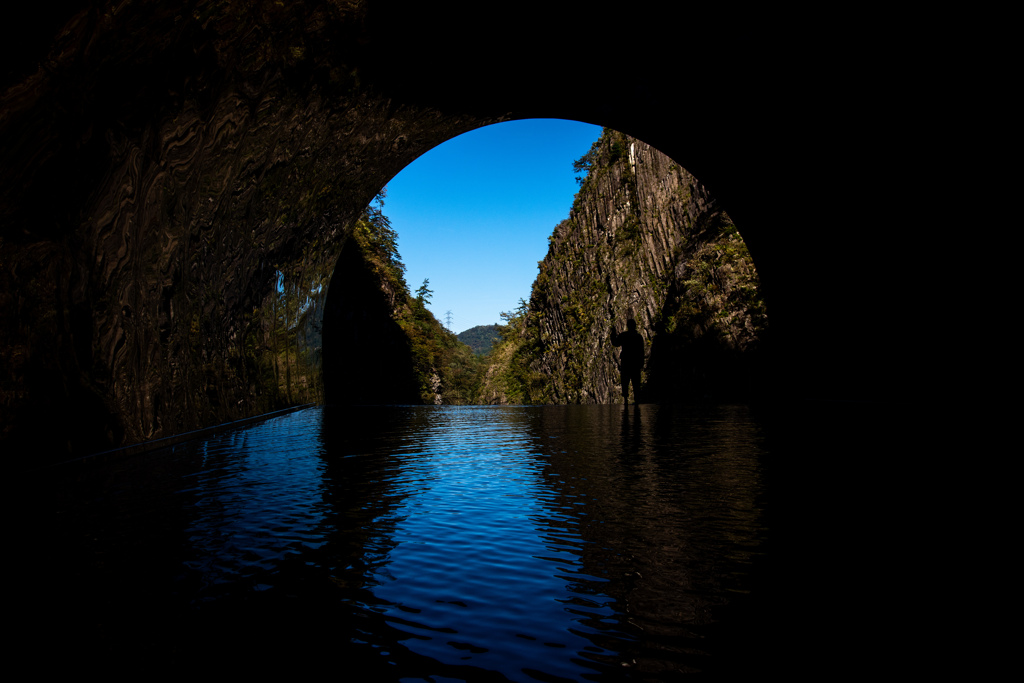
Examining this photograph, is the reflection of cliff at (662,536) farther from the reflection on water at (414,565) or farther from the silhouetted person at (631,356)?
the silhouetted person at (631,356)

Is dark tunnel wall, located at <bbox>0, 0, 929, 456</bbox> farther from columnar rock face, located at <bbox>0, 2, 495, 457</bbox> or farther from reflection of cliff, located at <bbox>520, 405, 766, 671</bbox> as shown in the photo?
reflection of cliff, located at <bbox>520, 405, 766, 671</bbox>

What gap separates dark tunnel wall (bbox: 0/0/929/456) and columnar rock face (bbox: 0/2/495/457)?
0.8 inches

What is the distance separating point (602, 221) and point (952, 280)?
2158 cm

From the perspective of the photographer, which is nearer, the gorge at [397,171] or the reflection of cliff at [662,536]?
the reflection of cliff at [662,536]

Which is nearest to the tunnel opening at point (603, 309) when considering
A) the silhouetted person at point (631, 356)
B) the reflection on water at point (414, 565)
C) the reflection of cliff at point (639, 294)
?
the reflection of cliff at point (639, 294)

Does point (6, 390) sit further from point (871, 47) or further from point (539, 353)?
point (539, 353)

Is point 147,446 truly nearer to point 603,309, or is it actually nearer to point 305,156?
point 305,156

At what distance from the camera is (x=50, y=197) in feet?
12.6

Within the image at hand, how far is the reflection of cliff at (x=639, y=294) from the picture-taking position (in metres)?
15.9

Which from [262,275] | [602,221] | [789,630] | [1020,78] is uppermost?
[602,221]

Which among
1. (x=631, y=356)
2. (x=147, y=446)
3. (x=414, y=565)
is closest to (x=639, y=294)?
(x=631, y=356)

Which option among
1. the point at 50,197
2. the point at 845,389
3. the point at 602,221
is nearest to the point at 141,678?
the point at 50,197

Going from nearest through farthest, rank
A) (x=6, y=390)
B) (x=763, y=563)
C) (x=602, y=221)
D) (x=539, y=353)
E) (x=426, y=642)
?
(x=426, y=642)
(x=763, y=563)
(x=6, y=390)
(x=602, y=221)
(x=539, y=353)

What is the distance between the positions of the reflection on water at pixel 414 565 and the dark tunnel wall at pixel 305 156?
1.51 metres
